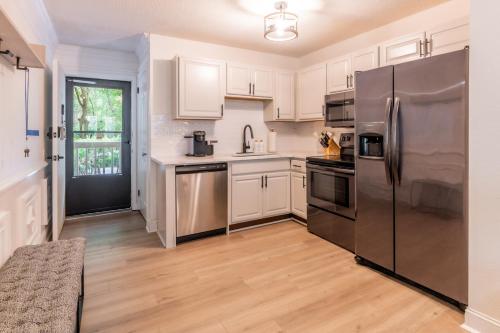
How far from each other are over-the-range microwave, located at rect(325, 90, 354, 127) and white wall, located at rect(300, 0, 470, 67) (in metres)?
0.81

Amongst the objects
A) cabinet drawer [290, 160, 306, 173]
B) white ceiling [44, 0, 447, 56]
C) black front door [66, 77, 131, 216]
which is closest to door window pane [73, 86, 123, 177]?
black front door [66, 77, 131, 216]

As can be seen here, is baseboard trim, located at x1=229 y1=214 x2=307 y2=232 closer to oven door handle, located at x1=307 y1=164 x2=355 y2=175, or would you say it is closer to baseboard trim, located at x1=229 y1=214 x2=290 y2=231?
baseboard trim, located at x1=229 y1=214 x2=290 y2=231

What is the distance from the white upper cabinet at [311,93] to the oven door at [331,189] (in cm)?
A: 89

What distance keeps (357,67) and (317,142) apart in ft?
4.22

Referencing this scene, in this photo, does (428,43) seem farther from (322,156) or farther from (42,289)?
(42,289)

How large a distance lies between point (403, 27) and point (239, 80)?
199 centimetres

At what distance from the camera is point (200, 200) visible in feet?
10.7

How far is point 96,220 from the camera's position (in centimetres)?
406

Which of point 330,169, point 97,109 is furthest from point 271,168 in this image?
point 97,109

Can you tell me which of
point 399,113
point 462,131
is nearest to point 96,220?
point 399,113

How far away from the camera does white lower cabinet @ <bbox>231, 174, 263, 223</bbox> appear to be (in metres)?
3.54

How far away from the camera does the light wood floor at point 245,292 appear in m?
1.85

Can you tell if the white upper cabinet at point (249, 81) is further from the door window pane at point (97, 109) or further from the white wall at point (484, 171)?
the white wall at point (484, 171)

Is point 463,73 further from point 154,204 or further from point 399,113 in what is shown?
point 154,204
